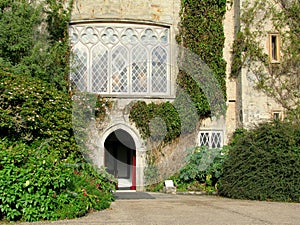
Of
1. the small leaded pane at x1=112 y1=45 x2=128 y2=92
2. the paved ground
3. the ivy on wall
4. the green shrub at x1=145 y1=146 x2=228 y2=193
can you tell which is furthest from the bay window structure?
the paved ground

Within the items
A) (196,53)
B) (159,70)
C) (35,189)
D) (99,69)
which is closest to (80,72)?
(99,69)

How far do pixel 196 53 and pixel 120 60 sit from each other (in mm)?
2655

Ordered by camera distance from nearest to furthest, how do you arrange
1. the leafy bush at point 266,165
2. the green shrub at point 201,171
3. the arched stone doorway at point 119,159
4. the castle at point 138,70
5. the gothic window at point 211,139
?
the leafy bush at point 266,165 → the green shrub at point 201,171 → the castle at point 138,70 → the gothic window at point 211,139 → the arched stone doorway at point 119,159

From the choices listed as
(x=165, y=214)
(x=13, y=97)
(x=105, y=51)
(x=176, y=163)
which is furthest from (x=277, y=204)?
(x=105, y=51)

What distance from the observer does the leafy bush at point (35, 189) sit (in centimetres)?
782

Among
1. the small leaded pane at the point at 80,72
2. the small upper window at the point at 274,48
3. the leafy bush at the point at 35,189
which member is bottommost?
the leafy bush at the point at 35,189

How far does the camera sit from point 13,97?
9.43m

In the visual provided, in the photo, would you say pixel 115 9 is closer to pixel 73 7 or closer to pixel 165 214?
pixel 73 7

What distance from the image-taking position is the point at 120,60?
49.8ft

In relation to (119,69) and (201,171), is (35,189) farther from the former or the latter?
(119,69)

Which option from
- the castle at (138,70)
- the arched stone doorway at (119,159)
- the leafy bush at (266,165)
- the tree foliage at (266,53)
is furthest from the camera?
the arched stone doorway at (119,159)

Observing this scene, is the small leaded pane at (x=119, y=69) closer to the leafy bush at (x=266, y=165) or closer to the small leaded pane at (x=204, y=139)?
the small leaded pane at (x=204, y=139)

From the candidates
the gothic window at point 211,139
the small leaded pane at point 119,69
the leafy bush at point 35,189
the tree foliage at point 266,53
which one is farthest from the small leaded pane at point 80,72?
the leafy bush at point 35,189

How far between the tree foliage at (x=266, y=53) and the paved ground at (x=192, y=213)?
210 inches
